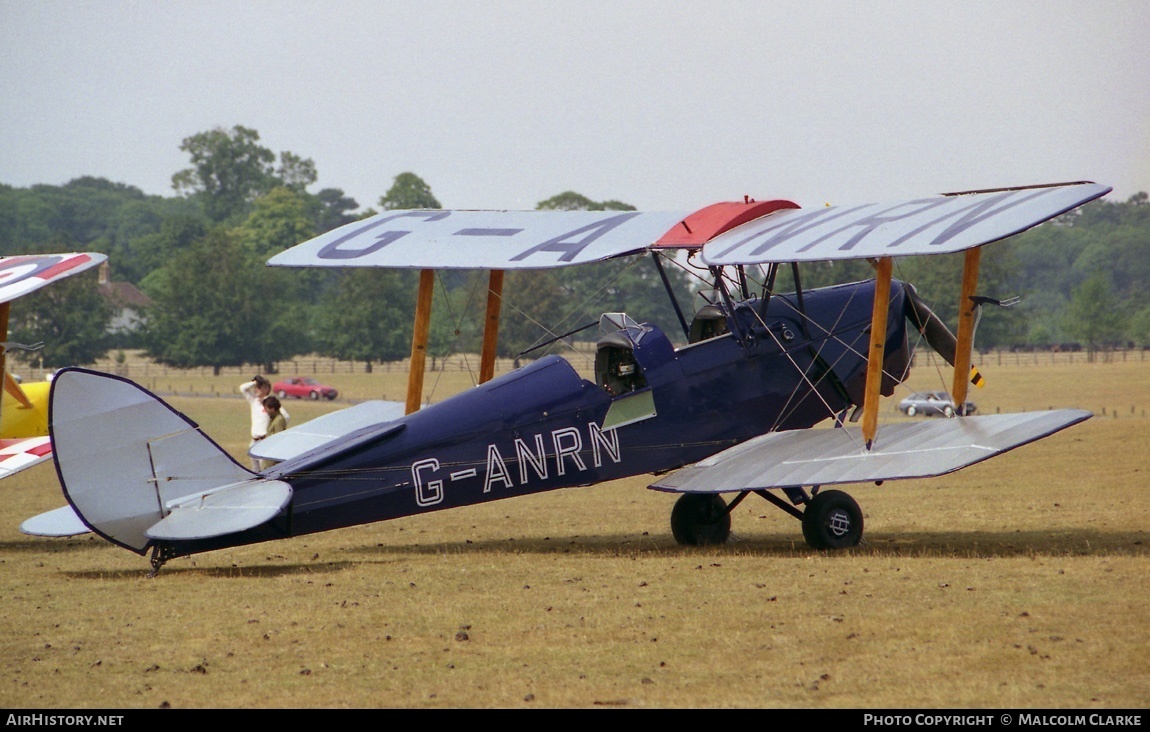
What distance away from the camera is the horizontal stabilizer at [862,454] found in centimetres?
955

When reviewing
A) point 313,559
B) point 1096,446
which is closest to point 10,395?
point 313,559

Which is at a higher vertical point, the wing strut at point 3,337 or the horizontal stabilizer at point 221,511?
the wing strut at point 3,337

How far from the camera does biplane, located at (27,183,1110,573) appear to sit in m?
9.25

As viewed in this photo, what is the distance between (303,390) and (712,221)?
47.9 meters

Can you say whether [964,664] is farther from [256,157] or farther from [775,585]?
[256,157]

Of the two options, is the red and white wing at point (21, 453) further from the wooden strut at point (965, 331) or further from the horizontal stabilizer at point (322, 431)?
the wooden strut at point (965, 331)

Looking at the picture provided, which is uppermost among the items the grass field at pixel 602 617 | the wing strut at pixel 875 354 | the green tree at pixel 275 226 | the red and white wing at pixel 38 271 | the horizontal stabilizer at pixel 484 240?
the green tree at pixel 275 226

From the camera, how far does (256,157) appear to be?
13062cm

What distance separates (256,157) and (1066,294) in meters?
79.8

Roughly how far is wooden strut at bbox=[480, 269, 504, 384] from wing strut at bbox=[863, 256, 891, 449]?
11.0 ft

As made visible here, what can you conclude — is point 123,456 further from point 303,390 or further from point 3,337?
point 303,390

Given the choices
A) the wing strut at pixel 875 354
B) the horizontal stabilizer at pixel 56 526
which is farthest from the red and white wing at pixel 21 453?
the wing strut at pixel 875 354

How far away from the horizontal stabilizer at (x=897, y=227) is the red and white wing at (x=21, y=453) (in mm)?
7163
